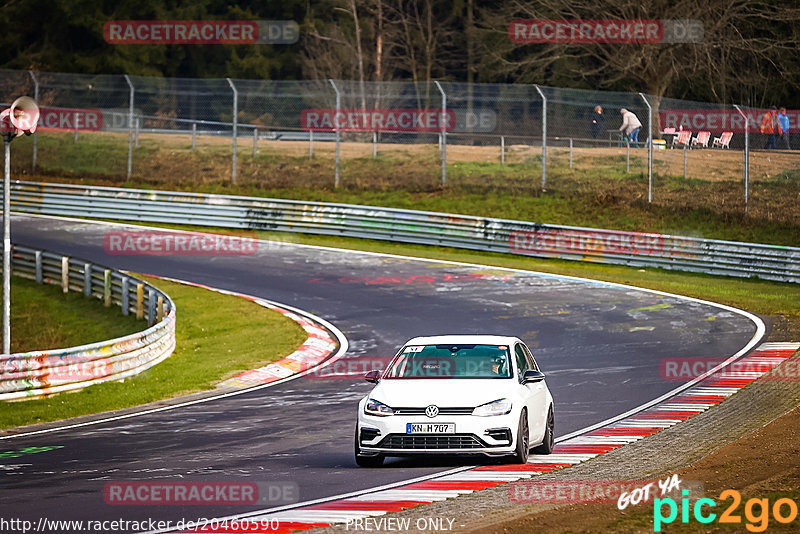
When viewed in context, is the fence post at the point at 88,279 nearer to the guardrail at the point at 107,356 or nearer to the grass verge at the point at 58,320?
the grass verge at the point at 58,320

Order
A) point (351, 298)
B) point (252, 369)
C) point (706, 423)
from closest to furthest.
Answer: point (706, 423)
point (252, 369)
point (351, 298)

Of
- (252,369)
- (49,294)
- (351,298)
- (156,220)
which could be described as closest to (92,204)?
(156,220)

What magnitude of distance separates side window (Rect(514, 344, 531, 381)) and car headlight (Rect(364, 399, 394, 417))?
4.83 feet

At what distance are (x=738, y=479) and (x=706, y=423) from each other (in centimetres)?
377

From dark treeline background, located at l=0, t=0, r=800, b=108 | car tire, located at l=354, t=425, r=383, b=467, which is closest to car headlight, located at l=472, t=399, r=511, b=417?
car tire, located at l=354, t=425, r=383, b=467

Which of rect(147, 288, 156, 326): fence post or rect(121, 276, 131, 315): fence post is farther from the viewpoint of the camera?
rect(121, 276, 131, 315): fence post

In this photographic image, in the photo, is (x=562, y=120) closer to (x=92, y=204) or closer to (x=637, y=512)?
(x=92, y=204)

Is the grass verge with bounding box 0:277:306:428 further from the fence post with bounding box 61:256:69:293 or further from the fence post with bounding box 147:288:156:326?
the fence post with bounding box 61:256:69:293

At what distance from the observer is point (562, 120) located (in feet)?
127

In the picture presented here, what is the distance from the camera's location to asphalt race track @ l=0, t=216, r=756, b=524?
36.7 feet
